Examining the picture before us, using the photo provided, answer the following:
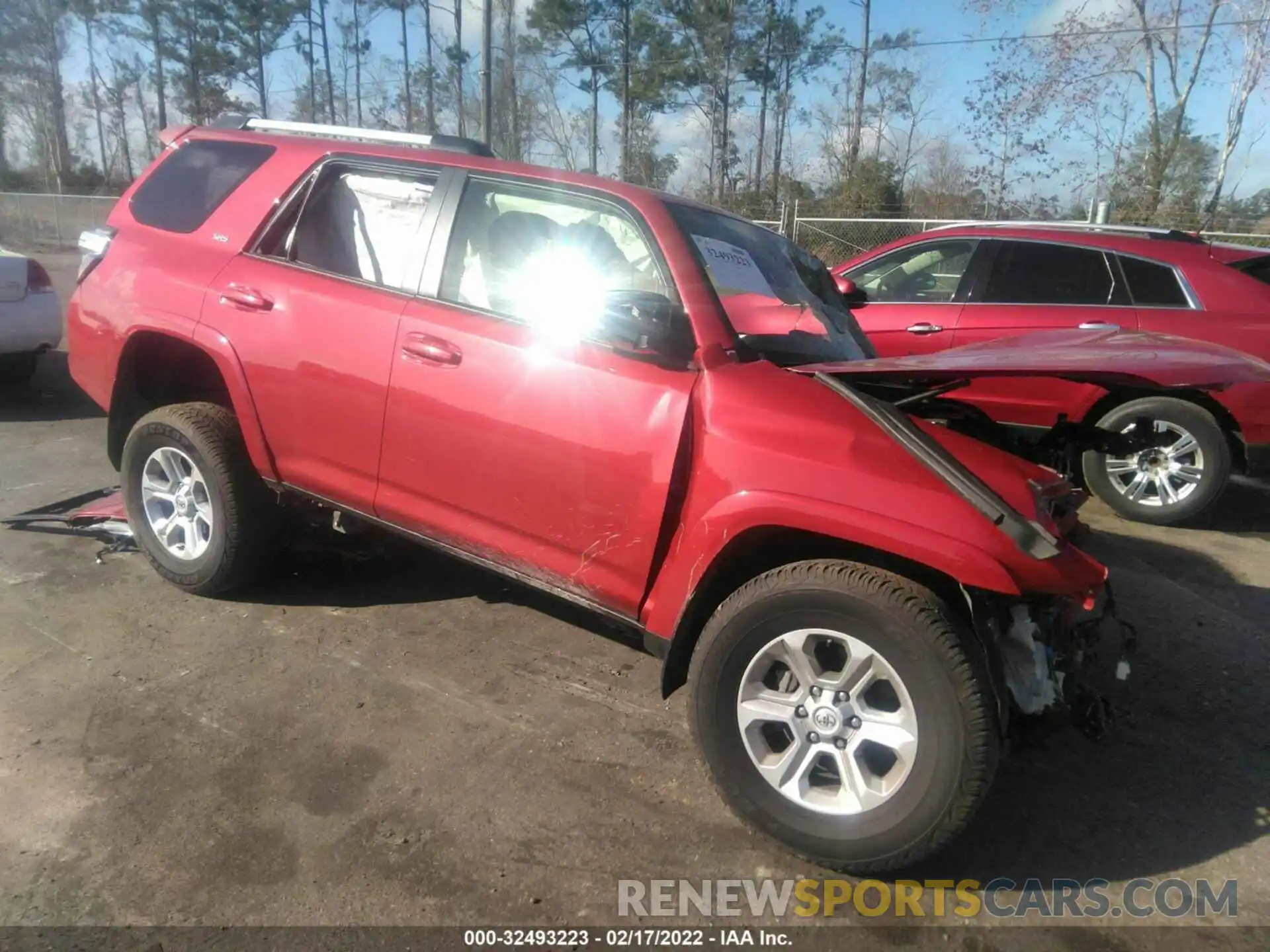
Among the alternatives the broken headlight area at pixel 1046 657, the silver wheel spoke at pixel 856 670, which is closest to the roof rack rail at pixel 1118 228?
the broken headlight area at pixel 1046 657

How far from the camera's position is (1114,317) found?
6.09 metres

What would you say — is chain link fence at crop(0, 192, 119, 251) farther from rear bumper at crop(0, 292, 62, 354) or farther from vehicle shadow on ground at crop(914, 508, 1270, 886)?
vehicle shadow on ground at crop(914, 508, 1270, 886)

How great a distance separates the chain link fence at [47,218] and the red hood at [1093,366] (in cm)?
2851

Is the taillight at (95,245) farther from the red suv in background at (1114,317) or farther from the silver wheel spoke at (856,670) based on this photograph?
the red suv in background at (1114,317)

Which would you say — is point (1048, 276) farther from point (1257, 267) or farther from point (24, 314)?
point (24, 314)

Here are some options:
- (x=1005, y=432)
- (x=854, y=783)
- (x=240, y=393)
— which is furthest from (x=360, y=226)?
(x=854, y=783)

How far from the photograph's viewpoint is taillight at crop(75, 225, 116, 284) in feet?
13.7

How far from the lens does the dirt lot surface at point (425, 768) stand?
2.49 metres

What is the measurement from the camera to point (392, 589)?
4359mm

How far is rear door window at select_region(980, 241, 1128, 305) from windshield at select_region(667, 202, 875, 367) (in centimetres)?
299

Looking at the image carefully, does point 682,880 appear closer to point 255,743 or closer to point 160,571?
point 255,743

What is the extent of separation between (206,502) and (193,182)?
148 cm

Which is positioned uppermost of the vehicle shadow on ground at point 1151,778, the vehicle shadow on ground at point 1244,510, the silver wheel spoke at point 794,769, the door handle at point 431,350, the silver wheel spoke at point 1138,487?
the door handle at point 431,350

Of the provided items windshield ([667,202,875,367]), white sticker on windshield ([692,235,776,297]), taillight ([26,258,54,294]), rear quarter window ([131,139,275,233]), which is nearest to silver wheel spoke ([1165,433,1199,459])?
windshield ([667,202,875,367])
